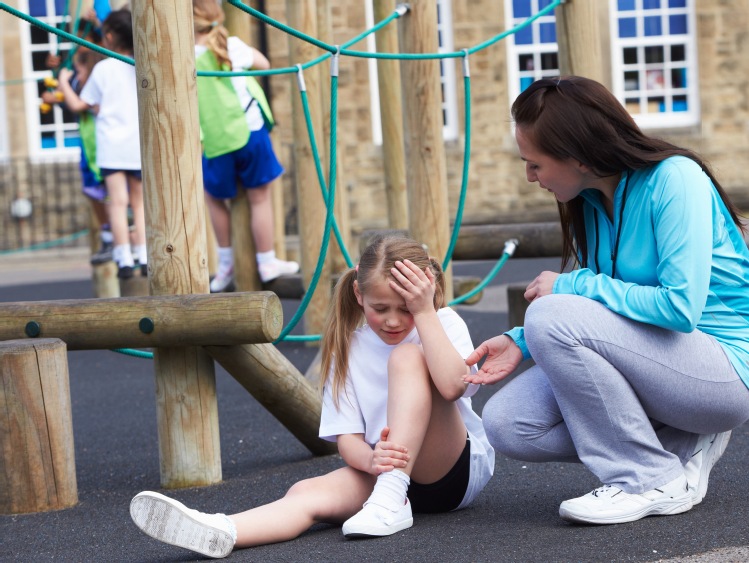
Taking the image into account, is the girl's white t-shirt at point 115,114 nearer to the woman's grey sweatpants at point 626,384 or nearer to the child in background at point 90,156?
the child in background at point 90,156

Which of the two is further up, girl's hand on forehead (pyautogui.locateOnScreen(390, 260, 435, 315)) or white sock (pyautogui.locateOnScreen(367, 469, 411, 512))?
girl's hand on forehead (pyautogui.locateOnScreen(390, 260, 435, 315))

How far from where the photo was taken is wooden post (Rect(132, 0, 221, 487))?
11.4ft

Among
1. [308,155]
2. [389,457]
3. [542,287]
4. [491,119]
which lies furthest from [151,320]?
[491,119]

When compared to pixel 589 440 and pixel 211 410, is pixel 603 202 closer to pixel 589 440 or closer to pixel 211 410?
pixel 589 440

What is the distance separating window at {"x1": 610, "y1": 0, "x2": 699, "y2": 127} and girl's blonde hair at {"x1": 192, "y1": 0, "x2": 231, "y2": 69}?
38.1 feet

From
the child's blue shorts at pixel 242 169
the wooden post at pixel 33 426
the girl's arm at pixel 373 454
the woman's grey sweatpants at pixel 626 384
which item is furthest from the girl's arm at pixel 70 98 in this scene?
the woman's grey sweatpants at pixel 626 384

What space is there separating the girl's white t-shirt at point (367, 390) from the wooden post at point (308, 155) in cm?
288

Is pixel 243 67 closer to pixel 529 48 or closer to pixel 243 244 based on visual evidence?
pixel 243 244

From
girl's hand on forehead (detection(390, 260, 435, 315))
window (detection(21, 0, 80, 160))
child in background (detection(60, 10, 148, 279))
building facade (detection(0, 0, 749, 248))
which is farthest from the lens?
window (detection(21, 0, 80, 160))

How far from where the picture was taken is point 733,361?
9.35ft

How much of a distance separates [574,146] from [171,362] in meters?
1.42

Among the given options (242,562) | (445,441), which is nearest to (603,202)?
(445,441)

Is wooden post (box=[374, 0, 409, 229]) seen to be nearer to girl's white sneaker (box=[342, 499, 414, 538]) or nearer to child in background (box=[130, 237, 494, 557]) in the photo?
child in background (box=[130, 237, 494, 557])

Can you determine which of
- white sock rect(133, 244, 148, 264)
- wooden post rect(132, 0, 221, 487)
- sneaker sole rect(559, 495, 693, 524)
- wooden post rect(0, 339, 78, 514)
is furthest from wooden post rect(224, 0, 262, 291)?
sneaker sole rect(559, 495, 693, 524)
